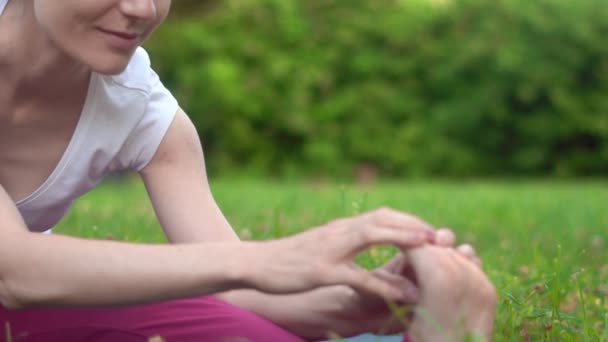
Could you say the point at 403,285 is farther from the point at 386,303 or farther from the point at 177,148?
the point at 177,148

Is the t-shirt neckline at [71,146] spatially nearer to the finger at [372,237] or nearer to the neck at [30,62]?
the neck at [30,62]

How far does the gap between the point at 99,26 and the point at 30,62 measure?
0.29 metres

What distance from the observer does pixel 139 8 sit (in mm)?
1887

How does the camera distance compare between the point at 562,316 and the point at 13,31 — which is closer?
the point at 13,31

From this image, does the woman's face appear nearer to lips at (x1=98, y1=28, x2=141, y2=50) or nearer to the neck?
lips at (x1=98, y1=28, x2=141, y2=50)

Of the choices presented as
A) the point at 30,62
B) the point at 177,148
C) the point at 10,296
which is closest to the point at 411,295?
the point at 10,296

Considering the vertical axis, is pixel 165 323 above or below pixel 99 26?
below

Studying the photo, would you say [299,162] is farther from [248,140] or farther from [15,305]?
[15,305]

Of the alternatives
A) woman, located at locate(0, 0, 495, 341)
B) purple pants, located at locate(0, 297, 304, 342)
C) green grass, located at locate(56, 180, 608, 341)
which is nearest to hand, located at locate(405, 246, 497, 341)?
woman, located at locate(0, 0, 495, 341)

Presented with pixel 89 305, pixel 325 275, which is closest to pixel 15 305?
pixel 89 305

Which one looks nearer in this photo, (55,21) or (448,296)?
(448,296)

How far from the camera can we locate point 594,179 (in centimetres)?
1269

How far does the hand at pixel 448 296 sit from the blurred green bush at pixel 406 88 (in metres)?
10.9

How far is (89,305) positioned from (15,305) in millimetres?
142
